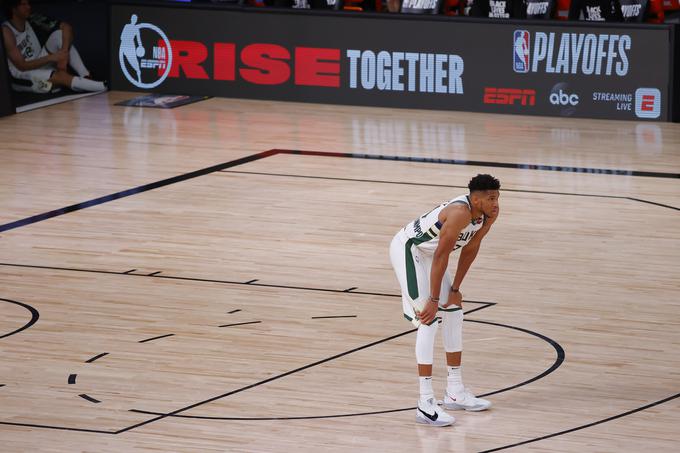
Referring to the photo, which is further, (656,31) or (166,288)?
(656,31)

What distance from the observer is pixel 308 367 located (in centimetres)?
773

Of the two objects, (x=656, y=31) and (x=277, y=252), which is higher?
(x=656, y=31)

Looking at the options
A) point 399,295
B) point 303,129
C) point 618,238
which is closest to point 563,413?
point 399,295

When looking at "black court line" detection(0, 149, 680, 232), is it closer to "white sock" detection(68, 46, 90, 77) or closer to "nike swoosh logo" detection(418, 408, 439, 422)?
"white sock" detection(68, 46, 90, 77)

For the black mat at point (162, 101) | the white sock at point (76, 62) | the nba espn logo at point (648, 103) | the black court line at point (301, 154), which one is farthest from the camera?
the white sock at point (76, 62)

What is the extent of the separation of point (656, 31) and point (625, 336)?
27.4 ft

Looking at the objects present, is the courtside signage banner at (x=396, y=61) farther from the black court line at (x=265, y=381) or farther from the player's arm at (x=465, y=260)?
the player's arm at (x=465, y=260)

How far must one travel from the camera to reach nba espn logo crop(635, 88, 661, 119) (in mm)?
15992

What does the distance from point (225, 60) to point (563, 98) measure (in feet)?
15.0

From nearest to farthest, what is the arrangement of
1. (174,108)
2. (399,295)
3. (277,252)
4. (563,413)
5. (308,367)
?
(563,413) < (308,367) < (399,295) < (277,252) < (174,108)

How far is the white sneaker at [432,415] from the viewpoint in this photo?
22.1ft

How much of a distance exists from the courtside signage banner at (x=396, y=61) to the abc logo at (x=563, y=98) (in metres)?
0.01

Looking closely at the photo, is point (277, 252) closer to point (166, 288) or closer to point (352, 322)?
point (166, 288)

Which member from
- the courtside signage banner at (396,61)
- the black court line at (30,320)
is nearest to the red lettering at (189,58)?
the courtside signage banner at (396,61)
